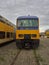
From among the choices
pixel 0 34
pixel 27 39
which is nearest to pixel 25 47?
pixel 27 39

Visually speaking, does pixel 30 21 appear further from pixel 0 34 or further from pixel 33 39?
pixel 0 34

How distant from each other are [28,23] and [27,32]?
3.74ft

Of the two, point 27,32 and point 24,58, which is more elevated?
point 27,32

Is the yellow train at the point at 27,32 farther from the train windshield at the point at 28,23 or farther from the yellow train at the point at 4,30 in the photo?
the yellow train at the point at 4,30

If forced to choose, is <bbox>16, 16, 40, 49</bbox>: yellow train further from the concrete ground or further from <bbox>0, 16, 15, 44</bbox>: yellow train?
the concrete ground

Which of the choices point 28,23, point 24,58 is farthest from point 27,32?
point 24,58

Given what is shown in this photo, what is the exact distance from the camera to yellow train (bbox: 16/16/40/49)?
21.5 meters

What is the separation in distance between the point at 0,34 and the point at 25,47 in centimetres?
423

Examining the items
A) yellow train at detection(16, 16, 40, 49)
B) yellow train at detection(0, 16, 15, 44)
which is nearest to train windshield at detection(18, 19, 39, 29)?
yellow train at detection(16, 16, 40, 49)

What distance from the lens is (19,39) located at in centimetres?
2150

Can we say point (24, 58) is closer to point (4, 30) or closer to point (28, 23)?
point (28, 23)

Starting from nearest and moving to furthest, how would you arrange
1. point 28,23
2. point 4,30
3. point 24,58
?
point 24,58 < point 28,23 < point 4,30

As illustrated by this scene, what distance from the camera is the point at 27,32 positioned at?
2167 cm

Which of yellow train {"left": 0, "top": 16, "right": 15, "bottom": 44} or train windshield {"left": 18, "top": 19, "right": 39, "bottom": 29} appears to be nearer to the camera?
yellow train {"left": 0, "top": 16, "right": 15, "bottom": 44}
